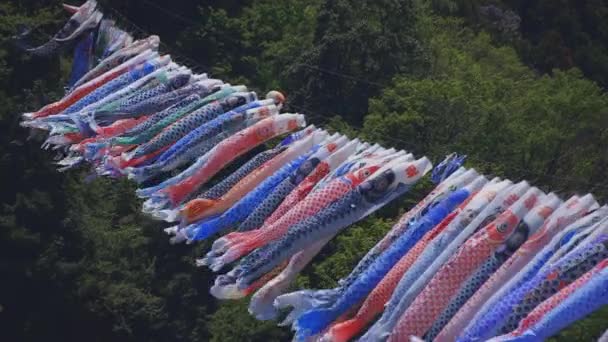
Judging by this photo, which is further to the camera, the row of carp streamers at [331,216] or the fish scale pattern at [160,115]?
the fish scale pattern at [160,115]

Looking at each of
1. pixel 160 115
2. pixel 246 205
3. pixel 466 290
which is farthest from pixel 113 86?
pixel 466 290

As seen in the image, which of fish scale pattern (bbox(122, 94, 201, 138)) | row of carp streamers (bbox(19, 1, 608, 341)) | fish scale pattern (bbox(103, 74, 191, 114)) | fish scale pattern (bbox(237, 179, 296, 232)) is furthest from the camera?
fish scale pattern (bbox(103, 74, 191, 114))

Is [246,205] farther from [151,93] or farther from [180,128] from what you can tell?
[151,93]

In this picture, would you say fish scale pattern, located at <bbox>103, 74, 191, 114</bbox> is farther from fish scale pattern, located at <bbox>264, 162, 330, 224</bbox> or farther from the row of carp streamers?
fish scale pattern, located at <bbox>264, 162, 330, 224</bbox>

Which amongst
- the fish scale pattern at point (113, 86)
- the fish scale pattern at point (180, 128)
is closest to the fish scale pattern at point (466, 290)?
the fish scale pattern at point (180, 128)

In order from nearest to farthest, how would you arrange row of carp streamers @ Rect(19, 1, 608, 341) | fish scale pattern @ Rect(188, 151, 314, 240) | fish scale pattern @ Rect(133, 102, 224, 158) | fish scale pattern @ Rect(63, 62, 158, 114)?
row of carp streamers @ Rect(19, 1, 608, 341)
fish scale pattern @ Rect(188, 151, 314, 240)
fish scale pattern @ Rect(133, 102, 224, 158)
fish scale pattern @ Rect(63, 62, 158, 114)

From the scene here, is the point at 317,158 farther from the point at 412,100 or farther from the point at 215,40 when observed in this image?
the point at 215,40

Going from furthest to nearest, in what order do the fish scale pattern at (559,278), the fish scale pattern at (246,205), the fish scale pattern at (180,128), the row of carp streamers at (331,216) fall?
the fish scale pattern at (180,128), the fish scale pattern at (246,205), the row of carp streamers at (331,216), the fish scale pattern at (559,278)

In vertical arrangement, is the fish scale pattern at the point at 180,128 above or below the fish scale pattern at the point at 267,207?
above

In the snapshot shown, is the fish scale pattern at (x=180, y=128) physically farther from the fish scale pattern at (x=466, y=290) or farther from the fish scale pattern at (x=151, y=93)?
the fish scale pattern at (x=466, y=290)

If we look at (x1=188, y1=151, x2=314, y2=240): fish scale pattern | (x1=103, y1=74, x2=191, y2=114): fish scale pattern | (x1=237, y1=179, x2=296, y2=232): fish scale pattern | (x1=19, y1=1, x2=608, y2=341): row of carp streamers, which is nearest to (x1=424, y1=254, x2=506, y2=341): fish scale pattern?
(x1=19, y1=1, x2=608, y2=341): row of carp streamers
